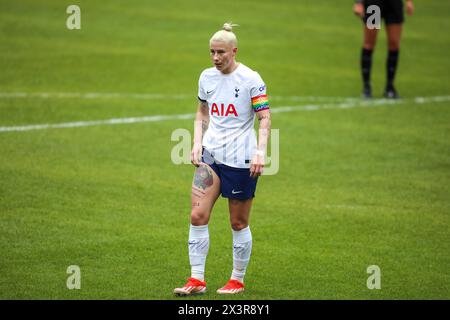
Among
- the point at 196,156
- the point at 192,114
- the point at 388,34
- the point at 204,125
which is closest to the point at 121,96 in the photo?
the point at 192,114

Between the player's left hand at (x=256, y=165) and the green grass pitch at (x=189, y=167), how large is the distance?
1.23 metres

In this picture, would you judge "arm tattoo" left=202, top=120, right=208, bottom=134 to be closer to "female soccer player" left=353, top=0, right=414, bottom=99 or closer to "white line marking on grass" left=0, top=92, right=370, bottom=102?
"female soccer player" left=353, top=0, right=414, bottom=99

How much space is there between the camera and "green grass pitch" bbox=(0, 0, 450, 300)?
9406 mm

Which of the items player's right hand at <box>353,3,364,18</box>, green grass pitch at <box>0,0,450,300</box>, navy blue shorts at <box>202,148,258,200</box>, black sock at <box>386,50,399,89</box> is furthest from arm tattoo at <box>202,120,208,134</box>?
black sock at <box>386,50,399,89</box>

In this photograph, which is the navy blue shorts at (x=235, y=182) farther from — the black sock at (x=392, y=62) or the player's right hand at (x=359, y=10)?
the black sock at (x=392, y=62)

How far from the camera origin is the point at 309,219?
11.5 metres

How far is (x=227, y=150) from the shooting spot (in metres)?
8.50

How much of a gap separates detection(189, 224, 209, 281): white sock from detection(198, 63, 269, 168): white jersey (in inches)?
27.4

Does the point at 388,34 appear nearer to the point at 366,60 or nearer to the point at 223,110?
the point at 366,60

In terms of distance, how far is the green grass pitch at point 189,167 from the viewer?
370 inches

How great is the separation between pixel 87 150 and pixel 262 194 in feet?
11.1

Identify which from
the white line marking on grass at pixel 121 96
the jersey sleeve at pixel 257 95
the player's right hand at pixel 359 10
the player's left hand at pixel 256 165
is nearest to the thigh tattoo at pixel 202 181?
the player's left hand at pixel 256 165

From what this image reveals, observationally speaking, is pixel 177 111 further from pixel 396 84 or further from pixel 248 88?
pixel 248 88

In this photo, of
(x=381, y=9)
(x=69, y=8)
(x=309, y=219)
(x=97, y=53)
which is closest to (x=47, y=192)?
(x=309, y=219)
